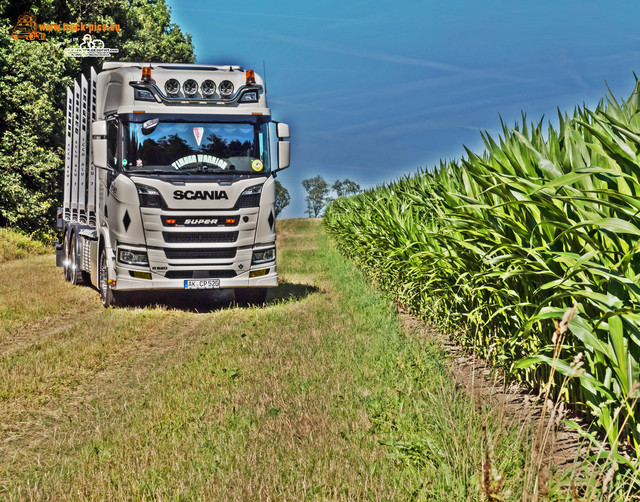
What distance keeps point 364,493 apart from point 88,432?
2.65 metres

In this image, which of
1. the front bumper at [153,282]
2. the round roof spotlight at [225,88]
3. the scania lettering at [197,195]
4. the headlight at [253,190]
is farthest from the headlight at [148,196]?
the round roof spotlight at [225,88]

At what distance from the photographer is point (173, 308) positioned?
458 inches

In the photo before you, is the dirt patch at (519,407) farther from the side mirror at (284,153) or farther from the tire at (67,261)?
the tire at (67,261)

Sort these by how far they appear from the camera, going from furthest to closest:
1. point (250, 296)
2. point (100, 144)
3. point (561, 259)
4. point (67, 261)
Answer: point (67, 261)
point (250, 296)
point (100, 144)
point (561, 259)

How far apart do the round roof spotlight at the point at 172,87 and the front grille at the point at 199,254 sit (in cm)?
274

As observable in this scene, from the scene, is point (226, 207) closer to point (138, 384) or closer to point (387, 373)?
point (138, 384)

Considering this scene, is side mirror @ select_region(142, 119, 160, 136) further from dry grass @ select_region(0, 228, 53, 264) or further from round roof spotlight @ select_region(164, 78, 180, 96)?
dry grass @ select_region(0, 228, 53, 264)

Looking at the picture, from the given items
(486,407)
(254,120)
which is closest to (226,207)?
(254,120)

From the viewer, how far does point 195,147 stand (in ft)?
35.0

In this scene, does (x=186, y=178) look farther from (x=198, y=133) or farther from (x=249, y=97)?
(x=249, y=97)

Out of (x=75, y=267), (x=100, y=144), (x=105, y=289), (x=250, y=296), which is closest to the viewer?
(x=100, y=144)

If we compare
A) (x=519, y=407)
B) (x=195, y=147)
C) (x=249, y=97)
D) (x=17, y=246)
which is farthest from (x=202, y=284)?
(x=17, y=246)

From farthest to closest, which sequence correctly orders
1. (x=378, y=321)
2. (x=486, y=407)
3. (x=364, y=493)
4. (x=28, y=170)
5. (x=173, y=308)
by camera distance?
(x=28, y=170) < (x=173, y=308) < (x=378, y=321) < (x=486, y=407) < (x=364, y=493)

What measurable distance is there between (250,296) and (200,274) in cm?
157
